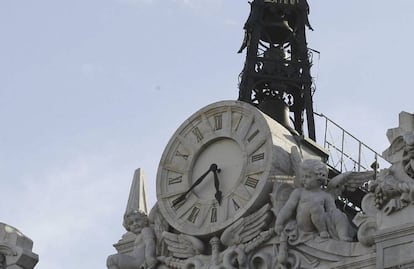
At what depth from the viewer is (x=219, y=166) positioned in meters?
30.5

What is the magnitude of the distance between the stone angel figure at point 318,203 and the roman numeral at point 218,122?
1923mm

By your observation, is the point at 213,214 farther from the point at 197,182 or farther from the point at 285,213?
the point at 285,213

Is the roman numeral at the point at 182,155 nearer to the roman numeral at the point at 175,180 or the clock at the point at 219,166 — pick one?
the clock at the point at 219,166

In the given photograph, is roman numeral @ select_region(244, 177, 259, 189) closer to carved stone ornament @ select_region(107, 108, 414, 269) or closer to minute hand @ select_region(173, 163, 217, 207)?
carved stone ornament @ select_region(107, 108, 414, 269)

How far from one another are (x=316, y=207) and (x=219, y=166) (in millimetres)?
2471

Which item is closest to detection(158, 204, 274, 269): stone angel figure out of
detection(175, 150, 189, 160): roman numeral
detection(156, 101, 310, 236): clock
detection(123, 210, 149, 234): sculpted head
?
detection(156, 101, 310, 236): clock

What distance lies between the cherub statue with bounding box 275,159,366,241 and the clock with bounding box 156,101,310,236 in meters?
0.59

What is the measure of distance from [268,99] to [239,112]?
16.8 feet

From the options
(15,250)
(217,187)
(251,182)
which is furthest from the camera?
(15,250)

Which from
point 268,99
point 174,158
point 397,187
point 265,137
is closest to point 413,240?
point 397,187

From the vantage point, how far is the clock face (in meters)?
29.8

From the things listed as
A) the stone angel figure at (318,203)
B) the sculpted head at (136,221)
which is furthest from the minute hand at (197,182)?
the stone angel figure at (318,203)

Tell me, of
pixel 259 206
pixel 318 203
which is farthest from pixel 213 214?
pixel 318 203

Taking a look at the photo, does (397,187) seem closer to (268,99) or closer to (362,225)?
(362,225)
